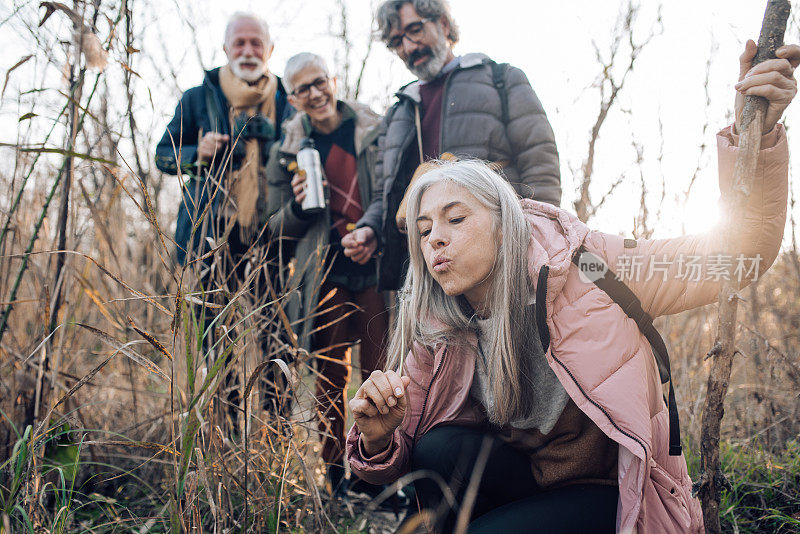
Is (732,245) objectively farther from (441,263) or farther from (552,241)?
(441,263)

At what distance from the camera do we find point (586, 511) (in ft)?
4.45

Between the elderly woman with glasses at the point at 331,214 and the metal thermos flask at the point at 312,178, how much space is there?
5 cm

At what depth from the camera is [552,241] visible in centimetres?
153

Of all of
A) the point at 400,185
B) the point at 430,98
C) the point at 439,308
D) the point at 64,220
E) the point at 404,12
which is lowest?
the point at 439,308

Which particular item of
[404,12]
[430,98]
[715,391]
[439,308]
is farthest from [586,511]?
[404,12]

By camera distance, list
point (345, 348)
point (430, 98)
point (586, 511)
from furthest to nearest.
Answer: point (345, 348) → point (430, 98) → point (586, 511)

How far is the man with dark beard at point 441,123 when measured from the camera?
2236 mm

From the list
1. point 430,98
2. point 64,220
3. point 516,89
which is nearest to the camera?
point 64,220

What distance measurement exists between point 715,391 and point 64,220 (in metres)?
1.90

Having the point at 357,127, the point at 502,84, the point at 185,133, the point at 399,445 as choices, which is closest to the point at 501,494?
the point at 399,445

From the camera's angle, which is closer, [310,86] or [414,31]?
[414,31]

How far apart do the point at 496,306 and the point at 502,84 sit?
3.76 ft

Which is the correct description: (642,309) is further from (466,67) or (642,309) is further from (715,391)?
(466,67)

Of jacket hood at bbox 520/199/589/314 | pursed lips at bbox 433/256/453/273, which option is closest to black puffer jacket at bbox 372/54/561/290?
jacket hood at bbox 520/199/589/314
